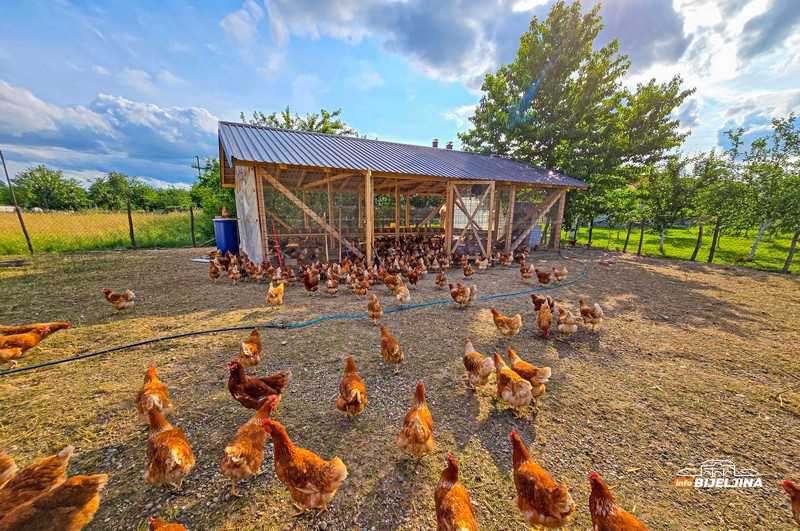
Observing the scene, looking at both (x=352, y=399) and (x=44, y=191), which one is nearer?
(x=352, y=399)

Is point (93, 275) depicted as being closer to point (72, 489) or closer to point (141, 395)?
point (141, 395)

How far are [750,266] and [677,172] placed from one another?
571 centimetres

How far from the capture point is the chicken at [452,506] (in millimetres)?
1638

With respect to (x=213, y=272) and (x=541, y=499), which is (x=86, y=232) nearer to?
(x=213, y=272)

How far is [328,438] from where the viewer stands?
2.64 metres

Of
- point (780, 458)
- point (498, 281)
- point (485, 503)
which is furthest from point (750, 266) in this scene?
point (485, 503)

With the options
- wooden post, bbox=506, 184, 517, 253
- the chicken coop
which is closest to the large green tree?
the chicken coop

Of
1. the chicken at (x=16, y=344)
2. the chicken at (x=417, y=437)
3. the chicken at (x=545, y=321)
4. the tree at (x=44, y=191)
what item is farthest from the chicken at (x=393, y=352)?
the tree at (x=44, y=191)

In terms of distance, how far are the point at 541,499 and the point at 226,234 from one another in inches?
528

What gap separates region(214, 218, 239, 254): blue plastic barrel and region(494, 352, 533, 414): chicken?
12466 millimetres

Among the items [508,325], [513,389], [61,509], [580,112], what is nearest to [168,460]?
[61,509]

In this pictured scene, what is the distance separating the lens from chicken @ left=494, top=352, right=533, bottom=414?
9.39ft

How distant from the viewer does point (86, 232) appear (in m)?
12.8

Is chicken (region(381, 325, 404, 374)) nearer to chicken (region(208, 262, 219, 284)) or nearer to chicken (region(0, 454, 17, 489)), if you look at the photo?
chicken (region(0, 454, 17, 489))
